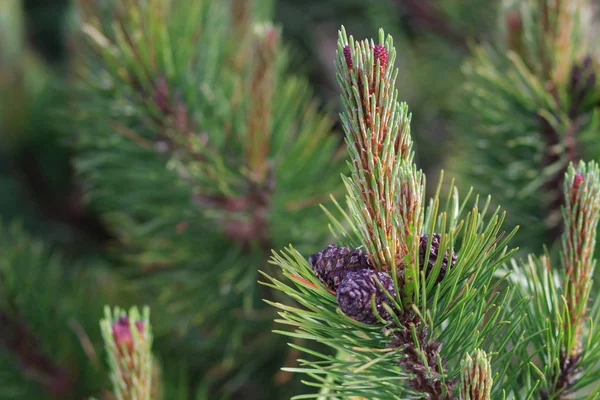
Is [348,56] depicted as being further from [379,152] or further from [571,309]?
[571,309]

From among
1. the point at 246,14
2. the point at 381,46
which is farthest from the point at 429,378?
the point at 246,14

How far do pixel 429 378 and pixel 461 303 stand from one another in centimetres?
5

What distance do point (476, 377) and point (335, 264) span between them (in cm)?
10

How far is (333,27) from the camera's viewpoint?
111 centimetres

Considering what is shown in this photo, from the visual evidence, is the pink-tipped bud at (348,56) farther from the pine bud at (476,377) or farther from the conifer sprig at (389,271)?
the pine bud at (476,377)

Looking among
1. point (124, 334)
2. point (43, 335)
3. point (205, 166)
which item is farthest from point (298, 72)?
point (124, 334)

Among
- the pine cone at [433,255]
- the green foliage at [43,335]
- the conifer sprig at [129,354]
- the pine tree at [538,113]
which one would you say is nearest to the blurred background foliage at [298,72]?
the green foliage at [43,335]

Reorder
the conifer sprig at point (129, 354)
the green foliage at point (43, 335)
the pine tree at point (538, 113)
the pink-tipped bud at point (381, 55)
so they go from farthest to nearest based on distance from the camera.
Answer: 1. the green foliage at point (43, 335)
2. the pine tree at point (538, 113)
3. the conifer sprig at point (129, 354)
4. the pink-tipped bud at point (381, 55)

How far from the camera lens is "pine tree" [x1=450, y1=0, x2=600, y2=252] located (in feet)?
2.02

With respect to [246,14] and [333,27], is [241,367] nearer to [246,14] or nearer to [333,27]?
[246,14]

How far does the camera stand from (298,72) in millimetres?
1040

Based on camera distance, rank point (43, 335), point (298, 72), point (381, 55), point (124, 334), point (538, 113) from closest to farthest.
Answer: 1. point (381, 55)
2. point (124, 334)
3. point (538, 113)
4. point (43, 335)
5. point (298, 72)

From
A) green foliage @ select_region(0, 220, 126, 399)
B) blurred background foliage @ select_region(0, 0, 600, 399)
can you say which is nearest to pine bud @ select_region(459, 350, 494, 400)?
green foliage @ select_region(0, 220, 126, 399)

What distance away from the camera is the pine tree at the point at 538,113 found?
0.62 m
